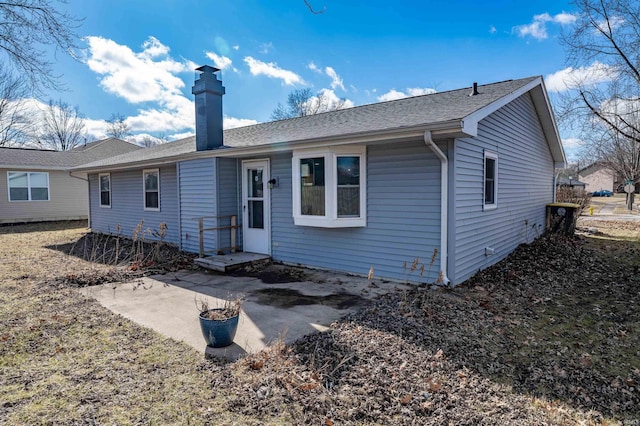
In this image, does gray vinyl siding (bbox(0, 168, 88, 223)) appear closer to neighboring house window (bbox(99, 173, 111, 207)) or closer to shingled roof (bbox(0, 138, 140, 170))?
shingled roof (bbox(0, 138, 140, 170))

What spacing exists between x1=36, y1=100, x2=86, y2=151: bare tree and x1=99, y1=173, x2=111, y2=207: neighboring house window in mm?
29085

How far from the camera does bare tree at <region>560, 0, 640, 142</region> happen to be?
866 centimetres

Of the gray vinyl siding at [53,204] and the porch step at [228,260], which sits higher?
the gray vinyl siding at [53,204]

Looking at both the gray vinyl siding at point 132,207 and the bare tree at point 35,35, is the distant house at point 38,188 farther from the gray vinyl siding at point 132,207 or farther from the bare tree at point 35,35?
the bare tree at point 35,35

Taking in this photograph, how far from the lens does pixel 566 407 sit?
281 cm

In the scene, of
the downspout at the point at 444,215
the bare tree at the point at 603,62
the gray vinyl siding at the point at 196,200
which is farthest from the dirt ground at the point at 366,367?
the bare tree at the point at 603,62

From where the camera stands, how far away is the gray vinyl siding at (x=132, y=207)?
406 inches

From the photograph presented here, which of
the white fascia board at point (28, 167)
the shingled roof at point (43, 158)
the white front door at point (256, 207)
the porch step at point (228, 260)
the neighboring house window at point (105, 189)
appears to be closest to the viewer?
the porch step at point (228, 260)

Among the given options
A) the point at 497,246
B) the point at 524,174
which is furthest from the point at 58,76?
the point at 524,174

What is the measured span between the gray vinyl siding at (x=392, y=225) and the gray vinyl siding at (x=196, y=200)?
8.09 ft

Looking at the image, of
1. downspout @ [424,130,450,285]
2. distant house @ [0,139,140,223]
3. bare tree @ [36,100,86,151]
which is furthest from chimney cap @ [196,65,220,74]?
bare tree @ [36,100,86,151]

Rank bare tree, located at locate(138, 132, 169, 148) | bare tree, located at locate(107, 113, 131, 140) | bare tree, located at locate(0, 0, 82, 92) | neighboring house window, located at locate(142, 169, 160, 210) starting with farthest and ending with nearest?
bare tree, located at locate(138, 132, 169, 148)
bare tree, located at locate(107, 113, 131, 140)
neighboring house window, located at locate(142, 169, 160, 210)
bare tree, located at locate(0, 0, 82, 92)

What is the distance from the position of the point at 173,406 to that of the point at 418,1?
1021 cm

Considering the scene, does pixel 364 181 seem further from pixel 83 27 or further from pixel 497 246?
pixel 83 27
